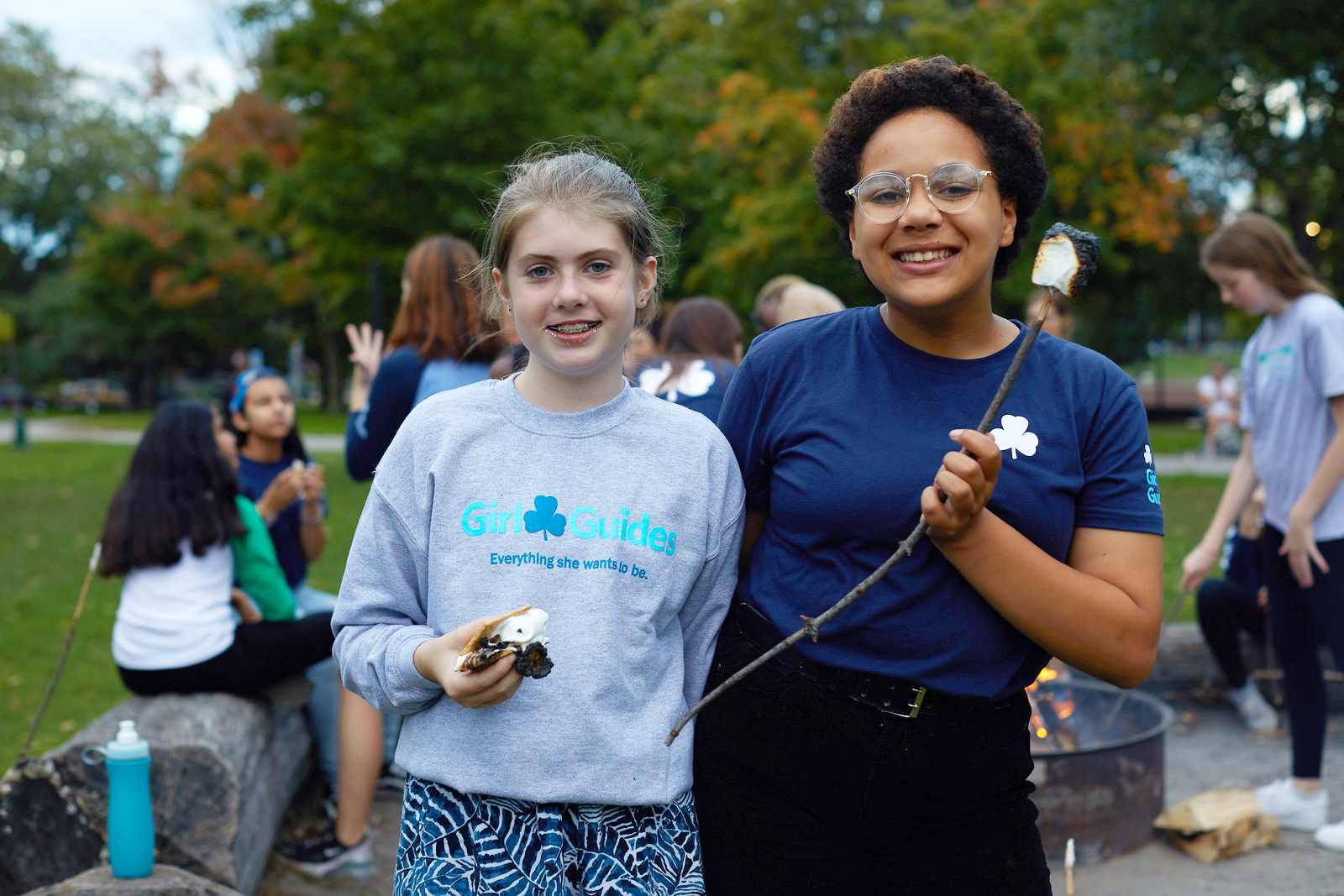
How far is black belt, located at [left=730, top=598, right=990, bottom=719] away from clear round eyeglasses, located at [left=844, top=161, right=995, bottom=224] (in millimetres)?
732

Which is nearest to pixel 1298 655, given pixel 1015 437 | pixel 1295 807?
pixel 1295 807

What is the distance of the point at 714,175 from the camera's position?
60.5 ft

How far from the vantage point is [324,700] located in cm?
459

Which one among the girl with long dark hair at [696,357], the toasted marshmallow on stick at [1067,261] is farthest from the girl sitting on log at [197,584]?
the toasted marshmallow on stick at [1067,261]

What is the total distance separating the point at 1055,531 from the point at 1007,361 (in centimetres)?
30

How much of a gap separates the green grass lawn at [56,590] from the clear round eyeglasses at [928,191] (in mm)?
4835

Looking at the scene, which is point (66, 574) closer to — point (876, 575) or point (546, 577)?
point (546, 577)

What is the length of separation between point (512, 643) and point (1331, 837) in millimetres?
3825

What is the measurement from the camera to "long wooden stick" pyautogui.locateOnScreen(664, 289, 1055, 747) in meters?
1.61

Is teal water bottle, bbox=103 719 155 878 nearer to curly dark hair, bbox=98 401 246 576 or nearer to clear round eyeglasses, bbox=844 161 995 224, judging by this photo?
curly dark hair, bbox=98 401 246 576

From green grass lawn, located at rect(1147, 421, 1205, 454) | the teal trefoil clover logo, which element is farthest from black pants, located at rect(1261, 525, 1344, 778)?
green grass lawn, located at rect(1147, 421, 1205, 454)

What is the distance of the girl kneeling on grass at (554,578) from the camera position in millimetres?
1785

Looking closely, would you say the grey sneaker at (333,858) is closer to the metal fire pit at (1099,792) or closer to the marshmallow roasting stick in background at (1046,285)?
the metal fire pit at (1099,792)

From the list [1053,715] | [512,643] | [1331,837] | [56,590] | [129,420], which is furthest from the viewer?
[129,420]
